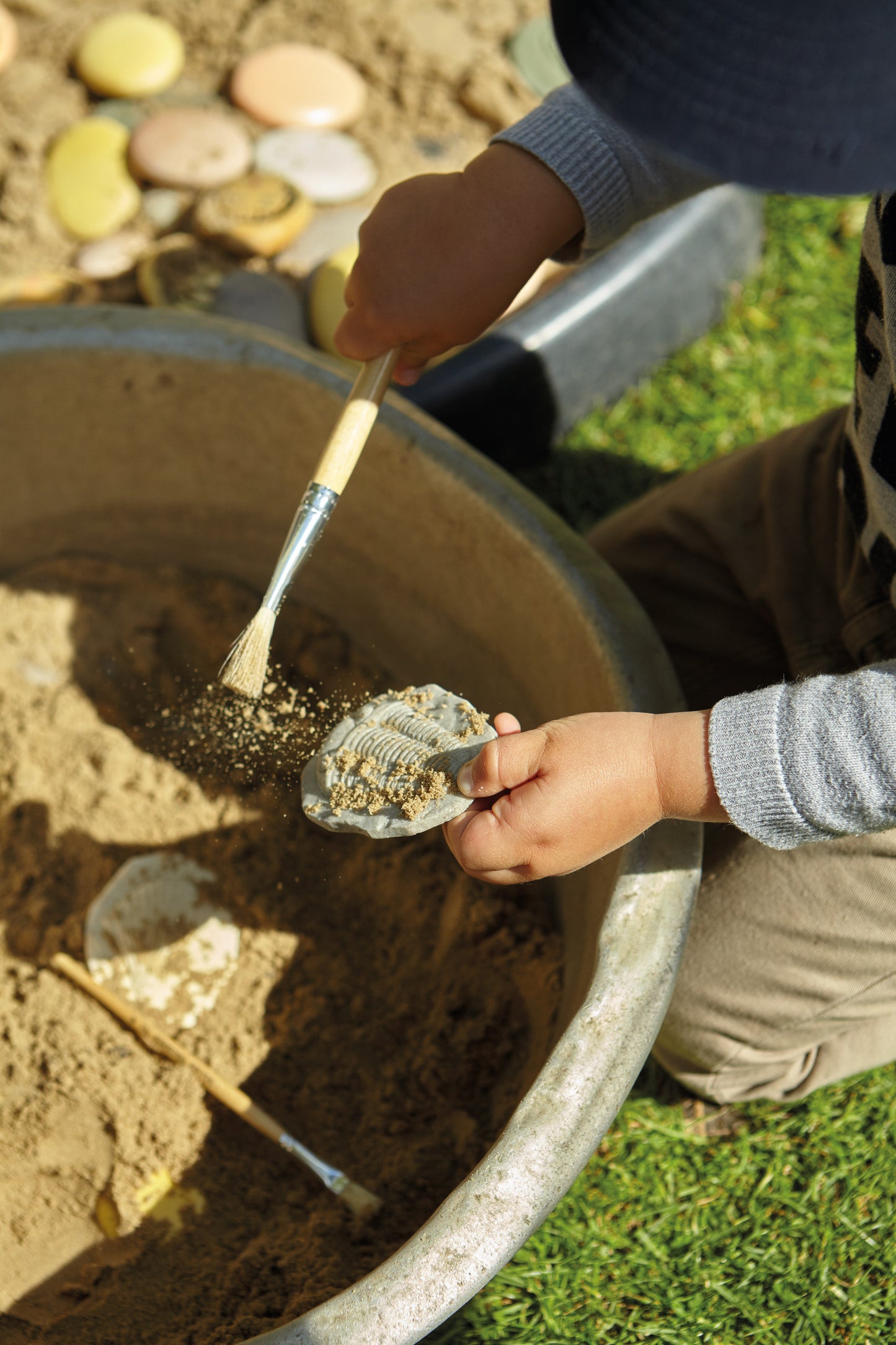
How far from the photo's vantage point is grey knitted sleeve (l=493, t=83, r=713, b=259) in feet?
2.97

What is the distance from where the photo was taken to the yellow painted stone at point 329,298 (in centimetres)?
148

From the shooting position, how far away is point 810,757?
29.1 inches

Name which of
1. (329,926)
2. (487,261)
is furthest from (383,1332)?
(487,261)

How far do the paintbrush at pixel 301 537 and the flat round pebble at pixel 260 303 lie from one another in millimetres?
696

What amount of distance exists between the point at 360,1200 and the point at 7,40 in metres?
1.89

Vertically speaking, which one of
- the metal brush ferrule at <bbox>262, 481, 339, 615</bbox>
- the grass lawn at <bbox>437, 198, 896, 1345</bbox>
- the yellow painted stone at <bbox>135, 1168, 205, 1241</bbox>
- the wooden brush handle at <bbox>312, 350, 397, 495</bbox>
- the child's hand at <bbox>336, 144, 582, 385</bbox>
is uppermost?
the child's hand at <bbox>336, 144, 582, 385</bbox>

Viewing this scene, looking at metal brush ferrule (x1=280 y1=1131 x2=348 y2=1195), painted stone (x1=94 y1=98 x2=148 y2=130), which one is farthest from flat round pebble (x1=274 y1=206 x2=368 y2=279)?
metal brush ferrule (x1=280 y1=1131 x2=348 y2=1195)

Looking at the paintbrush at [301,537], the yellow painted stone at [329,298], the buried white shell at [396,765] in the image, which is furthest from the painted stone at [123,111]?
the buried white shell at [396,765]

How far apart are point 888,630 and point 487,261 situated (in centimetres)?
45

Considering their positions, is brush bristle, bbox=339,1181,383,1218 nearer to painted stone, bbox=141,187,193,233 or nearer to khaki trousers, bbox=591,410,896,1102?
khaki trousers, bbox=591,410,896,1102

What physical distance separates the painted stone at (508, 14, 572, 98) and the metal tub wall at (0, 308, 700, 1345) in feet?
3.53

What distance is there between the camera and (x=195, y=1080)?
3.22ft

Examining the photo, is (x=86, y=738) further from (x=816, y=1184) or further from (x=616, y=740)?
(x=816, y=1184)

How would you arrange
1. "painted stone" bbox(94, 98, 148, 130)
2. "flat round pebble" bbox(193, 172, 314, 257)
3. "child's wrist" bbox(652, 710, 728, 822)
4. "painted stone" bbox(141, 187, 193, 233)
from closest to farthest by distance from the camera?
"child's wrist" bbox(652, 710, 728, 822) → "flat round pebble" bbox(193, 172, 314, 257) → "painted stone" bbox(141, 187, 193, 233) → "painted stone" bbox(94, 98, 148, 130)
